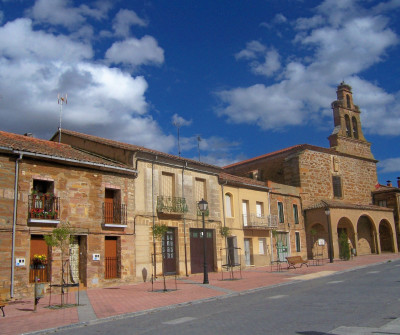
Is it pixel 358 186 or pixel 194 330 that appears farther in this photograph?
pixel 358 186

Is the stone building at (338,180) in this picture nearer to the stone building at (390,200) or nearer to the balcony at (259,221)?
the stone building at (390,200)

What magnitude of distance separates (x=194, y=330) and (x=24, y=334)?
3699 mm

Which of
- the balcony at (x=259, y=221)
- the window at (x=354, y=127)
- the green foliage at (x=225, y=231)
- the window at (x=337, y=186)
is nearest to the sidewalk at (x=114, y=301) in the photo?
the green foliage at (x=225, y=231)

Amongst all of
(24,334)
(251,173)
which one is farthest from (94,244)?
(251,173)

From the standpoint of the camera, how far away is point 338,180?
3791 centimetres

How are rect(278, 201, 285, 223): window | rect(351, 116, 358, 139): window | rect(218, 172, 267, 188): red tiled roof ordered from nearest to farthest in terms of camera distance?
rect(218, 172, 267, 188): red tiled roof, rect(278, 201, 285, 223): window, rect(351, 116, 358, 139): window

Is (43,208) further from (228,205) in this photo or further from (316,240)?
(316,240)

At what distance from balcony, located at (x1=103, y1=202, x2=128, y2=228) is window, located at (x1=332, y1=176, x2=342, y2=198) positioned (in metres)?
23.5

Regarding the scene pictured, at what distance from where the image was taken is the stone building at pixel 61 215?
15.3 meters

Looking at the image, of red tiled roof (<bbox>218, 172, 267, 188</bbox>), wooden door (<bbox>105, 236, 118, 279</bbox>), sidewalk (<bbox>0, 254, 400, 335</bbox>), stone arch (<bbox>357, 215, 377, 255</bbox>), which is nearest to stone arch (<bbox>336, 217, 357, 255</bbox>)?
stone arch (<bbox>357, 215, 377, 255</bbox>)

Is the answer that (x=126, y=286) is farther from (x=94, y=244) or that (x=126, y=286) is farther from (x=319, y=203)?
(x=319, y=203)

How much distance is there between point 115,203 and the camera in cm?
1930

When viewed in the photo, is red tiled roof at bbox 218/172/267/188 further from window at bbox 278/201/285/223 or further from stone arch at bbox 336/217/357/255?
stone arch at bbox 336/217/357/255

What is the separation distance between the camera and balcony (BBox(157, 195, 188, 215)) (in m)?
21.2
